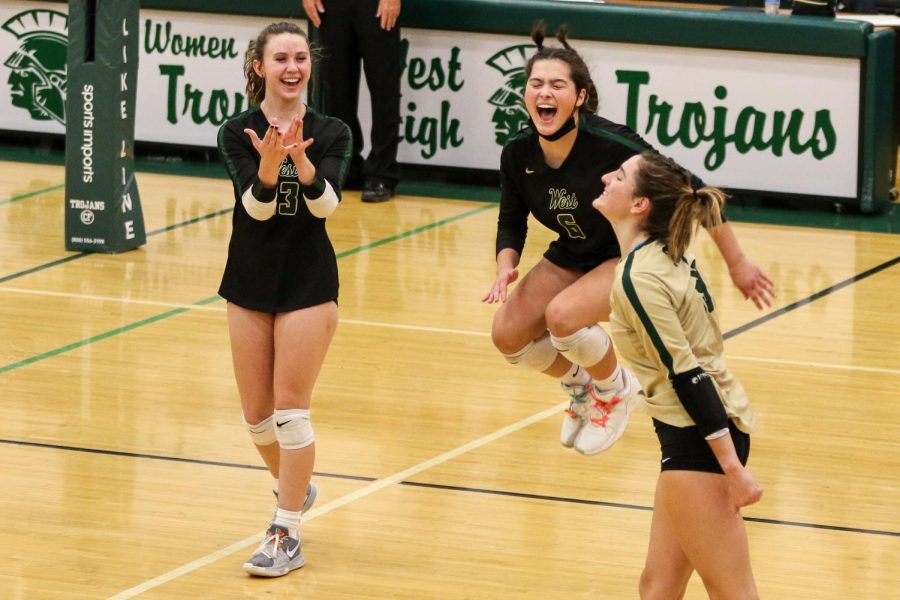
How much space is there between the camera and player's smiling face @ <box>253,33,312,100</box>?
547cm

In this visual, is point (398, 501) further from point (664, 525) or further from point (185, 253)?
point (185, 253)

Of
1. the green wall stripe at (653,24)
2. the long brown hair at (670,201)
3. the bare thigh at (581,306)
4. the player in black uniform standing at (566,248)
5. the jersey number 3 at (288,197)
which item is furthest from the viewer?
the green wall stripe at (653,24)

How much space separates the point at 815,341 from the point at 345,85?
4.69 meters

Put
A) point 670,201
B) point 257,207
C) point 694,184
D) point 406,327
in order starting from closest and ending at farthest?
point 670,201, point 694,184, point 257,207, point 406,327

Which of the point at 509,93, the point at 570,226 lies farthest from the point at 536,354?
the point at 509,93

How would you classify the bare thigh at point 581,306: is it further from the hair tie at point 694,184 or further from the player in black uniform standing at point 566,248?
the hair tie at point 694,184

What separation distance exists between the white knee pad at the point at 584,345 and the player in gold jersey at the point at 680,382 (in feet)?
6.95

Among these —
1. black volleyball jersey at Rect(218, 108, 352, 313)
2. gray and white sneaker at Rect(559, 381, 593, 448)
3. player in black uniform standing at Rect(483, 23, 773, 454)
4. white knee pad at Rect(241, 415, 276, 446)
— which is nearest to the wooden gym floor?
gray and white sneaker at Rect(559, 381, 593, 448)

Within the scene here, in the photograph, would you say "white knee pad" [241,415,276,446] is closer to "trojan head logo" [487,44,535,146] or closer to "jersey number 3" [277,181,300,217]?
"jersey number 3" [277,181,300,217]

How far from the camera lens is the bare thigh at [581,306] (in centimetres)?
652

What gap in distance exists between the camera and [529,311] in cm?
682

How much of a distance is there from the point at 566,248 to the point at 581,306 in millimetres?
385

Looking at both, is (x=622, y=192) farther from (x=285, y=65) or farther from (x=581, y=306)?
(x=581, y=306)

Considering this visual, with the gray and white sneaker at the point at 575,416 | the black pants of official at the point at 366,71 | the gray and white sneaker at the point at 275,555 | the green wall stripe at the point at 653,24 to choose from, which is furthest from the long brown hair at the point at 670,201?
the black pants of official at the point at 366,71
